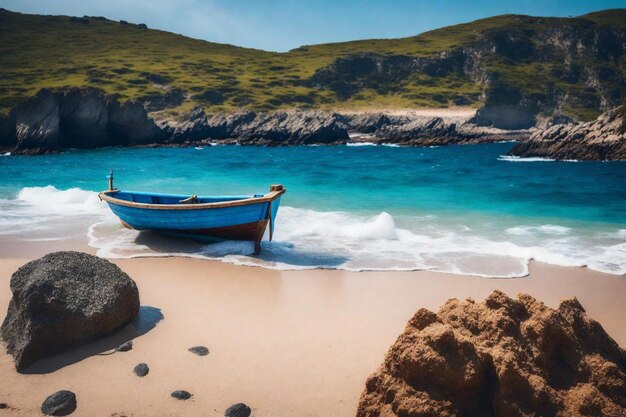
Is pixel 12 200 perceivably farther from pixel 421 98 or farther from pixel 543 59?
pixel 543 59

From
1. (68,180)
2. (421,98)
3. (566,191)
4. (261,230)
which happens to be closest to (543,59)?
(421,98)

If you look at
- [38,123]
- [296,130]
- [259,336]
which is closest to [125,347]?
[259,336]

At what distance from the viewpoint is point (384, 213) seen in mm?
15406

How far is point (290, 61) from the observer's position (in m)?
152

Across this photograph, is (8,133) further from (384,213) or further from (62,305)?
(62,305)

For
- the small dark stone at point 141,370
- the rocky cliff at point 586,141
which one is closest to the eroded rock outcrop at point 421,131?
the rocky cliff at point 586,141

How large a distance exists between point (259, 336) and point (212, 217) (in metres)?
6.21

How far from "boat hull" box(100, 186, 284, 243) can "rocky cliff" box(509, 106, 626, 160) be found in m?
42.3

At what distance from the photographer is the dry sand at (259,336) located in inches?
212

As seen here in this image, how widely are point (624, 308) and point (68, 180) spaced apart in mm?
32006

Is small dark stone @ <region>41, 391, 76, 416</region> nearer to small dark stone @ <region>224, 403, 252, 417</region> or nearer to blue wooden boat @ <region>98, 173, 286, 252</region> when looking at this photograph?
small dark stone @ <region>224, 403, 252, 417</region>

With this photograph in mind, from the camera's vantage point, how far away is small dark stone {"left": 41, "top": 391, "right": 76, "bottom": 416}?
505 centimetres

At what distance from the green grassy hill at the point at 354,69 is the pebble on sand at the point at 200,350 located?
320 ft

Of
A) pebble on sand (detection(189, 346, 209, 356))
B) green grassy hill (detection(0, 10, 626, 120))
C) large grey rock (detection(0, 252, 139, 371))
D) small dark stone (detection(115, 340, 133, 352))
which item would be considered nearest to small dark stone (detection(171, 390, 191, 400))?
pebble on sand (detection(189, 346, 209, 356))
